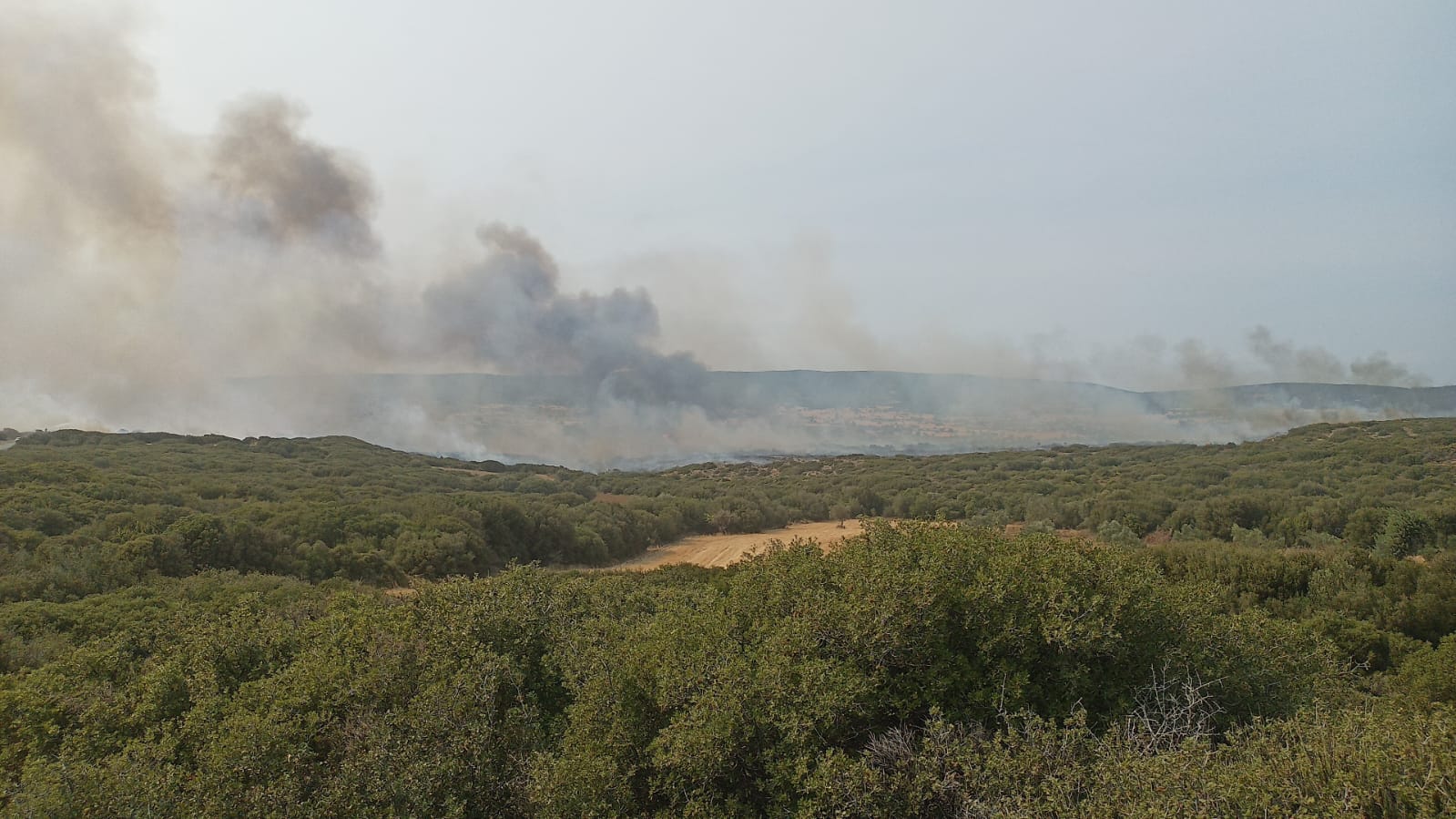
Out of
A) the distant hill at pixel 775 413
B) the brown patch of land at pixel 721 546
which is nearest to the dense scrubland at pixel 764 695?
the brown patch of land at pixel 721 546

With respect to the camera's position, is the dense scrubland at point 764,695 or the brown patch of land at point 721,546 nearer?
the dense scrubland at point 764,695

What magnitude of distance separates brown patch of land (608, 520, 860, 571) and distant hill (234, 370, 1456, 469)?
77.3 feet

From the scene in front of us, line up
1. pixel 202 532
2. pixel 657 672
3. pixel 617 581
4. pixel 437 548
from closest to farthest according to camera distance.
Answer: pixel 657 672, pixel 617 581, pixel 202 532, pixel 437 548

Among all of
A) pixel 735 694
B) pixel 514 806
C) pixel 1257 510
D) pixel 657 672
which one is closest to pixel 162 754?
pixel 514 806

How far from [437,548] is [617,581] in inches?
341

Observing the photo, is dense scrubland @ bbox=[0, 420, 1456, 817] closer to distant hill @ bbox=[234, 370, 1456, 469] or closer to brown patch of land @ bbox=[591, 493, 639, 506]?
brown patch of land @ bbox=[591, 493, 639, 506]

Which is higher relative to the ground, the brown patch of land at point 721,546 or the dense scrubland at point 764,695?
the dense scrubland at point 764,695

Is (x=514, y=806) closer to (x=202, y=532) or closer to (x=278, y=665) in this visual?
(x=278, y=665)

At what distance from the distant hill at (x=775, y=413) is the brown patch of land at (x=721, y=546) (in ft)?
77.3

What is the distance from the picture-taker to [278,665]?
7.59m

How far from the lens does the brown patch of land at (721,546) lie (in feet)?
75.7

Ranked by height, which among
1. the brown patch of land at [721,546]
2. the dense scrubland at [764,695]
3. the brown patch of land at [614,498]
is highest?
the dense scrubland at [764,695]

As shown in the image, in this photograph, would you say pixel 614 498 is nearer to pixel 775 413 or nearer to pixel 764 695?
pixel 764 695

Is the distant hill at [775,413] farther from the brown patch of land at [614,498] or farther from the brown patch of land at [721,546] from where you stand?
the brown patch of land at [721,546]
